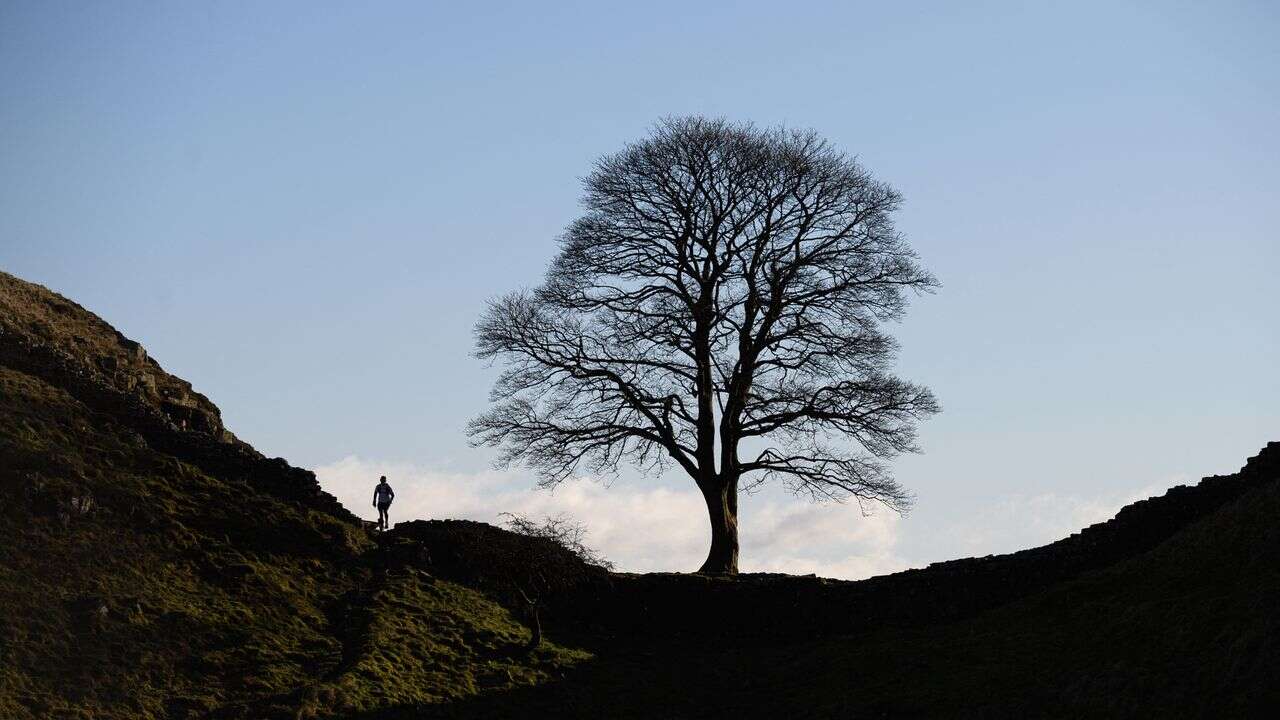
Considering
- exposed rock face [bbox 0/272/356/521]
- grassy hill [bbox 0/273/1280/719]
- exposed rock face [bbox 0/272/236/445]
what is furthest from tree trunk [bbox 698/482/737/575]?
exposed rock face [bbox 0/272/236/445]

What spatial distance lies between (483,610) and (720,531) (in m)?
7.72

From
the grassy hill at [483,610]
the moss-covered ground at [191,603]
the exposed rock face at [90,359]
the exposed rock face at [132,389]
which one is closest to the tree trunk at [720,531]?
the grassy hill at [483,610]

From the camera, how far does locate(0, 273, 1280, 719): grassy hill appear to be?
81.5 feet

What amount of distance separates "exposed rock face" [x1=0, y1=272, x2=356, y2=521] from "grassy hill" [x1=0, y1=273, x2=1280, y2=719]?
0.36 ft

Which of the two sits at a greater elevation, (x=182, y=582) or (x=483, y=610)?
(x=182, y=582)

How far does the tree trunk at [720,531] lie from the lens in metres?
36.4

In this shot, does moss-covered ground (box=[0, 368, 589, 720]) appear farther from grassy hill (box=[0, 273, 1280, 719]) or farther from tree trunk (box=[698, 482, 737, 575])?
tree trunk (box=[698, 482, 737, 575])

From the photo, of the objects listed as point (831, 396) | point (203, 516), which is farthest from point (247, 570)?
point (831, 396)

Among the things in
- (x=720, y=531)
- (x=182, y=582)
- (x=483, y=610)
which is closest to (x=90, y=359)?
(x=182, y=582)

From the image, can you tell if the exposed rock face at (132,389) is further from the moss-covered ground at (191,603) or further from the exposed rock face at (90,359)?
the moss-covered ground at (191,603)

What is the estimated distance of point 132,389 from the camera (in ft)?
123

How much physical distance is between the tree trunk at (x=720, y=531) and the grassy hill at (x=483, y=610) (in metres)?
1.66

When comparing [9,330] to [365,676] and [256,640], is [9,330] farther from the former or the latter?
[365,676]

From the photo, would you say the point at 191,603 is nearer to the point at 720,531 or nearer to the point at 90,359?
the point at 90,359
